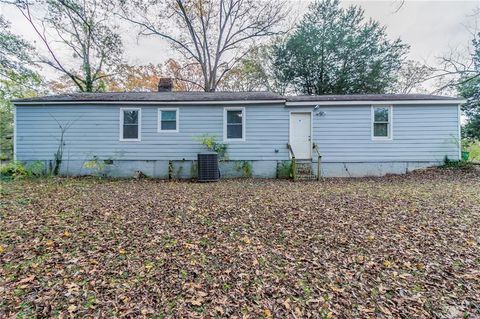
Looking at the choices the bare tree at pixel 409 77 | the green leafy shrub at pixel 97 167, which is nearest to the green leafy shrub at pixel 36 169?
the green leafy shrub at pixel 97 167

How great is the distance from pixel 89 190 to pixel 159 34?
1400 centimetres

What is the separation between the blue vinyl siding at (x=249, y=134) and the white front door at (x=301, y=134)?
0.26m

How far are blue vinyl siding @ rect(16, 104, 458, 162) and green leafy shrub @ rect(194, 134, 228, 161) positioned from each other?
188mm

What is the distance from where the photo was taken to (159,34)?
53.8 ft

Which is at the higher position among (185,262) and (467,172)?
(467,172)

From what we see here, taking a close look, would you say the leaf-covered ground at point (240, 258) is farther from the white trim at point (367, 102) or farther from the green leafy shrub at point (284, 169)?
the white trim at point (367, 102)

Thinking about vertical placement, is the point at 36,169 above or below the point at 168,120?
below

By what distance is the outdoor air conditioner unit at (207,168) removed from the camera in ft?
27.9

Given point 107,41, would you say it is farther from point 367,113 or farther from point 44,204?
point 367,113

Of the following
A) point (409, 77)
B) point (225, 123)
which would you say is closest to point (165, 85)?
point (225, 123)

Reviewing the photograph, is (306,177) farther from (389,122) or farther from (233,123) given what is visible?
(389,122)

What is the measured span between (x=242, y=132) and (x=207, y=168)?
2287mm

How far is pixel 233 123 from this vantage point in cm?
972

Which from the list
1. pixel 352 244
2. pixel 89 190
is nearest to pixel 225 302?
pixel 352 244
